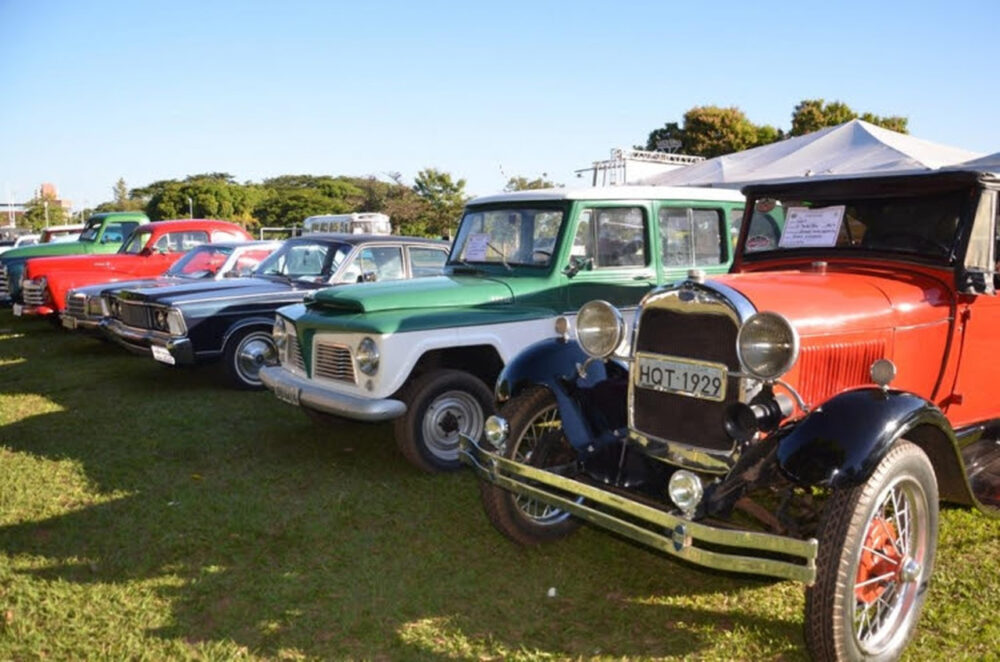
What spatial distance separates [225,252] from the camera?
976 centimetres

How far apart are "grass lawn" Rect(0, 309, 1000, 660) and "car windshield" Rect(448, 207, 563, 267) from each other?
167 centimetres

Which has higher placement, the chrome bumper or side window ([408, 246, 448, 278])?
side window ([408, 246, 448, 278])

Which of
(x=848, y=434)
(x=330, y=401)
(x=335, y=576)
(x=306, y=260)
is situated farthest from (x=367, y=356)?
(x=306, y=260)

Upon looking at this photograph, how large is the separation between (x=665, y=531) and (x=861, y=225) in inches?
87.5

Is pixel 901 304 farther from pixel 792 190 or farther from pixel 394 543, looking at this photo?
pixel 394 543

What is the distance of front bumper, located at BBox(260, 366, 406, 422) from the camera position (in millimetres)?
4613

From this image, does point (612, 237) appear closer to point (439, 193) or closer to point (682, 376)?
point (682, 376)

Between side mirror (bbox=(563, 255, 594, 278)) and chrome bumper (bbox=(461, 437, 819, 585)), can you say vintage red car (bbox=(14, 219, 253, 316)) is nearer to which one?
side mirror (bbox=(563, 255, 594, 278))

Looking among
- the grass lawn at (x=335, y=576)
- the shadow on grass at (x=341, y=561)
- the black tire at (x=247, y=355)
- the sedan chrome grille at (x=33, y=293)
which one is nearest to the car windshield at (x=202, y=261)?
the black tire at (x=247, y=355)

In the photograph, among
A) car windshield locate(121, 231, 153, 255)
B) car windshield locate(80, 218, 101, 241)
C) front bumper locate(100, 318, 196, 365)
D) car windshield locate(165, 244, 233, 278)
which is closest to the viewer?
front bumper locate(100, 318, 196, 365)

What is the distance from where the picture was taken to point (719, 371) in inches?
120

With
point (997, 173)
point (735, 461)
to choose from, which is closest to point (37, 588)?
point (735, 461)

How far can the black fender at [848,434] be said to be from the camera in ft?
8.51

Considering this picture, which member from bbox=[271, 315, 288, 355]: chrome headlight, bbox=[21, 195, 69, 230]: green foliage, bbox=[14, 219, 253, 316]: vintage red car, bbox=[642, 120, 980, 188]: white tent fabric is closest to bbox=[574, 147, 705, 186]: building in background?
bbox=[642, 120, 980, 188]: white tent fabric
